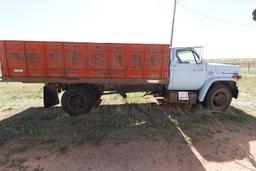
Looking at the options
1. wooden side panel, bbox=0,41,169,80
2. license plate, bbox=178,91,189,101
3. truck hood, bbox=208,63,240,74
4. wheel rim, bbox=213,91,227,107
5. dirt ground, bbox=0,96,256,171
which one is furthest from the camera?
wheel rim, bbox=213,91,227,107

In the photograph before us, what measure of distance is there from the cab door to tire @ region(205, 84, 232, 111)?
512 millimetres

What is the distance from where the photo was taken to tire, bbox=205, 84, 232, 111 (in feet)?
21.1

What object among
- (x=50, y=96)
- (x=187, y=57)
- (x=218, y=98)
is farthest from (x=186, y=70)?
(x=50, y=96)

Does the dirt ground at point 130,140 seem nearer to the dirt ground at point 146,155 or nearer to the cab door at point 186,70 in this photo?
the dirt ground at point 146,155

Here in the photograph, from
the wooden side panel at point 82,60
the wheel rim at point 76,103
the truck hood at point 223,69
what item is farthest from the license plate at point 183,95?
the wheel rim at point 76,103

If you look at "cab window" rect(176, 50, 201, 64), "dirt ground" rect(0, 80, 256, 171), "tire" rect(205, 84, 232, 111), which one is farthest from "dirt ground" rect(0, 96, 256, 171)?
"cab window" rect(176, 50, 201, 64)

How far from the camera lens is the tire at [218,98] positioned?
642 centimetres

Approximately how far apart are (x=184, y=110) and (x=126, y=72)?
2463 millimetres

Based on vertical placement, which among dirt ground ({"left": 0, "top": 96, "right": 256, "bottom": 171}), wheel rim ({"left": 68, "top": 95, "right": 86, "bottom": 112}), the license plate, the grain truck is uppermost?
the grain truck

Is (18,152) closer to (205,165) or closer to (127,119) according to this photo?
(127,119)

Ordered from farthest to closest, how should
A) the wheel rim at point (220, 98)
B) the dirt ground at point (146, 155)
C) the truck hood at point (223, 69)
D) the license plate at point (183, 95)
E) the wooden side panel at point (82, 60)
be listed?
the wheel rim at point (220, 98) < the truck hood at point (223, 69) < the license plate at point (183, 95) < the wooden side panel at point (82, 60) < the dirt ground at point (146, 155)

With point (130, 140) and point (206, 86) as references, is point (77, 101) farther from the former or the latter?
point (206, 86)

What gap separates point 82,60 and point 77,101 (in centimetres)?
142

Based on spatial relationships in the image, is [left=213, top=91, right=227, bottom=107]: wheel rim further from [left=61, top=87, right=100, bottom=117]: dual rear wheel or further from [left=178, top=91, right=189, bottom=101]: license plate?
[left=61, top=87, right=100, bottom=117]: dual rear wheel
